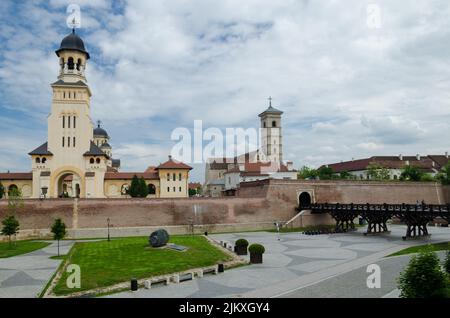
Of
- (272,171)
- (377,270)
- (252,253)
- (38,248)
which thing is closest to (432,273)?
(377,270)

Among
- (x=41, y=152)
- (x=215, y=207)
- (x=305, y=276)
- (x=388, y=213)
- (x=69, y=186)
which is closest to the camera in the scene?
(x=305, y=276)

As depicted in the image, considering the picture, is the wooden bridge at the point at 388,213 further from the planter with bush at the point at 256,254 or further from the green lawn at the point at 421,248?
the planter with bush at the point at 256,254

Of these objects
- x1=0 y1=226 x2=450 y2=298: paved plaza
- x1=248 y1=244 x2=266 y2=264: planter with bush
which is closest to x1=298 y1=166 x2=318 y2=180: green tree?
x1=0 y1=226 x2=450 y2=298: paved plaza

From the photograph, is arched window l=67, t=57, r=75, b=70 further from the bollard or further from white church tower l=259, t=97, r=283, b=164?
white church tower l=259, t=97, r=283, b=164

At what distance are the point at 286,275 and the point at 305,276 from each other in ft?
3.29

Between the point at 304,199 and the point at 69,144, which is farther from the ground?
the point at 69,144

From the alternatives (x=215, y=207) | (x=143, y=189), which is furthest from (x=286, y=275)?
(x=143, y=189)

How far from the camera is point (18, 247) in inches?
1336

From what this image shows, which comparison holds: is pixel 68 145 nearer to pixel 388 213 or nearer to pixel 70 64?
pixel 70 64

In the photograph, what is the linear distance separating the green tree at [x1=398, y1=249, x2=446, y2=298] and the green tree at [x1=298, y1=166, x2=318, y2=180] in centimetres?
7407

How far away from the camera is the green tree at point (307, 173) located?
286 ft

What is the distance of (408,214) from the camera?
110 feet

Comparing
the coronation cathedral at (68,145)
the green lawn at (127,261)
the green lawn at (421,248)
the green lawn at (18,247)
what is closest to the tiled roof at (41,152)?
the coronation cathedral at (68,145)

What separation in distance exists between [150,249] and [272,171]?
164ft
